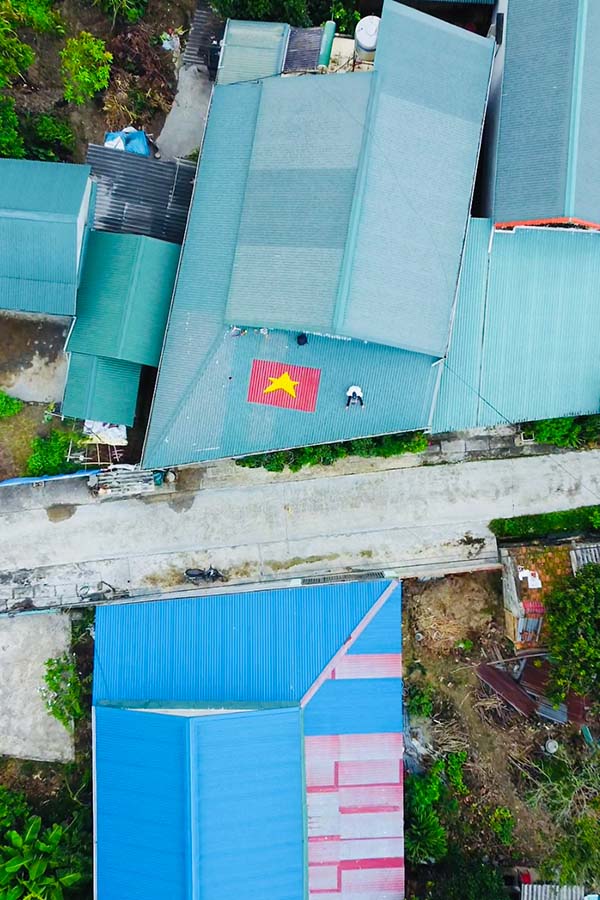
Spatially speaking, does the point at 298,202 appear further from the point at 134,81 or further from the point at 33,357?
the point at 33,357

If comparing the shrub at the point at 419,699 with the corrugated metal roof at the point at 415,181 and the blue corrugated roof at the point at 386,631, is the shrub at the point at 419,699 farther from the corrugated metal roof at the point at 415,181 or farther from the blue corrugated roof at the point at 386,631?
the corrugated metal roof at the point at 415,181

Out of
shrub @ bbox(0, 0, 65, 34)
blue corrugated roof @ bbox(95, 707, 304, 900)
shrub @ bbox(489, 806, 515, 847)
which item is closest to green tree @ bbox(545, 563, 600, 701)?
shrub @ bbox(489, 806, 515, 847)

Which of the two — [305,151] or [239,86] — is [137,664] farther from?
[239,86]

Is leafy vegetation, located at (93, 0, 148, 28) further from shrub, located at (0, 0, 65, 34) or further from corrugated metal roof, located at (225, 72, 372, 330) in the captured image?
corrugated metal roof, located at (225, 72, 372, 330)

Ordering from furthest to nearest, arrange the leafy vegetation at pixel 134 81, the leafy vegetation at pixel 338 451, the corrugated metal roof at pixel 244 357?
the leafy vegetation at pixel 134 81 < the leafy vegetation at pixel 338 451 < the corrugated metal roof at pixel 244 357

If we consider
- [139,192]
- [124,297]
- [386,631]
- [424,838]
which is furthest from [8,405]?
[424,838]

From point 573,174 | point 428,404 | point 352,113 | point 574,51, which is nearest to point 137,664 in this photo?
point 428,404

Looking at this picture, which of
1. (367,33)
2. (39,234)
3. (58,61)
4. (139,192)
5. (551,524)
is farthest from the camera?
(58,61)

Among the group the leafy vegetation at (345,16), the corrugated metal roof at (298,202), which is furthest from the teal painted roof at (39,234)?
the leafy vegetation at (345,16)
